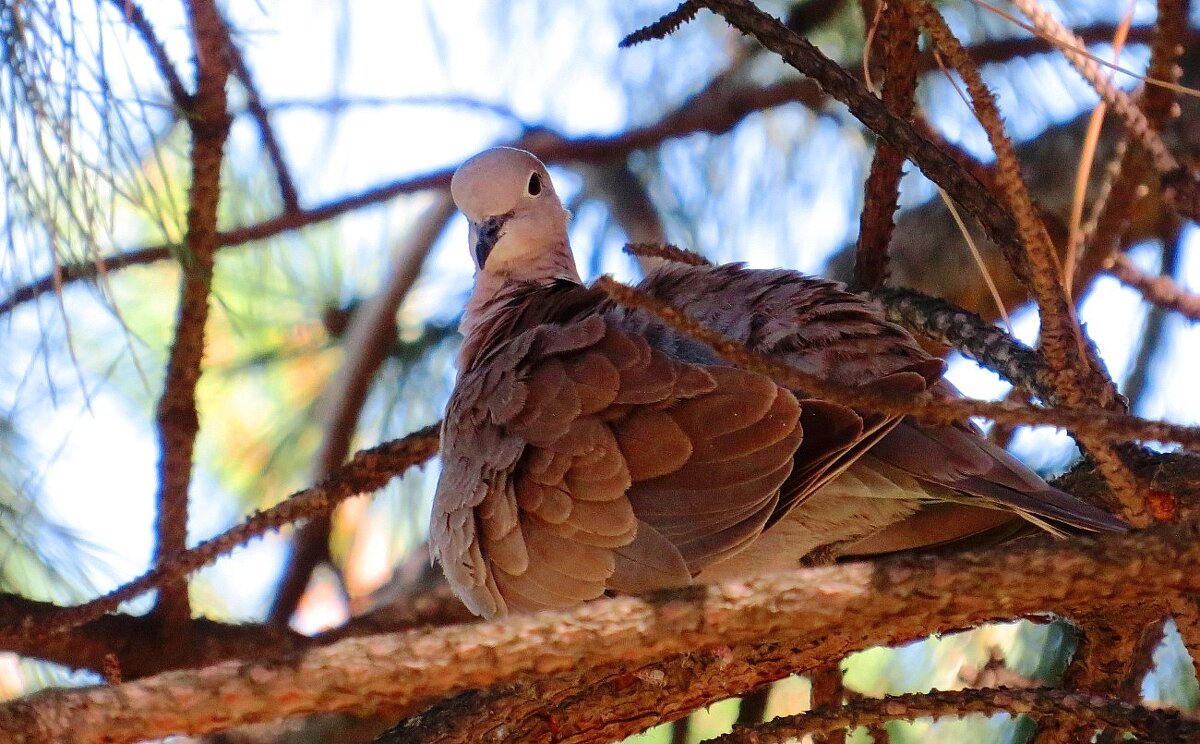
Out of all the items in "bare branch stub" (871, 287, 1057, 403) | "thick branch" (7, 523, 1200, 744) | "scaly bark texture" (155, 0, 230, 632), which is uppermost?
"scaly bark texture" (155, 0, 230, 632)

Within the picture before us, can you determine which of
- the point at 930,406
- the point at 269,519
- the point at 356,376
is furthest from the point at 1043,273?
the point at 356,376

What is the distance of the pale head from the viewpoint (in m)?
2.41

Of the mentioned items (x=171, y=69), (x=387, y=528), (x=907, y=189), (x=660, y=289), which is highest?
(x=907, y=189)

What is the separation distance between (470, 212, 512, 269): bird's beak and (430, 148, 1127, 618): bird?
42 cm

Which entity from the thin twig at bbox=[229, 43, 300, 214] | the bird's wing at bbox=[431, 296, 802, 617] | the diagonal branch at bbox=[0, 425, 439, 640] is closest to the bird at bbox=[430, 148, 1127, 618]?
the bird's wing at bbox=[431, 296, 802, 617]

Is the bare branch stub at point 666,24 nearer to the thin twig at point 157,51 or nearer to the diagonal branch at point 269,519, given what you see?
the thin twig at point 157,51

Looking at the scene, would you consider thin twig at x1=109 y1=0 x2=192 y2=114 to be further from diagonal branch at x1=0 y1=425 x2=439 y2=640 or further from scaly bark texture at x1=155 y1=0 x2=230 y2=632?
diagonal branch at x1=0 y1=425 x2=439 y2=640

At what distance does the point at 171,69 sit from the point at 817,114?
186 cm

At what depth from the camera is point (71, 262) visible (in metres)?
1.79

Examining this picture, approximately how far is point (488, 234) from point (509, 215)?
0.06m

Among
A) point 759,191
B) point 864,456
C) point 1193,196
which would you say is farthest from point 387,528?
point 1193,196

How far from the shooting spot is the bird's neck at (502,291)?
2.31m

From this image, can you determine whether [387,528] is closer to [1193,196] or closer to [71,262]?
[71,262]

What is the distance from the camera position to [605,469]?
1.69 meters
